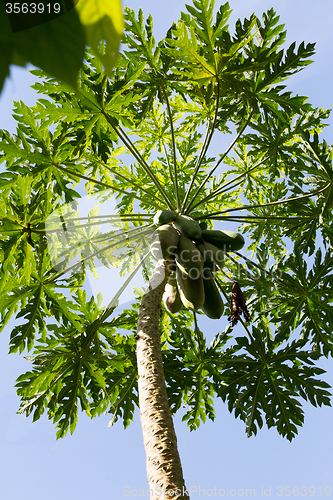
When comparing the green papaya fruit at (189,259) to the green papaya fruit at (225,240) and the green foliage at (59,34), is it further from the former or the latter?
the green foliage at (59,34)

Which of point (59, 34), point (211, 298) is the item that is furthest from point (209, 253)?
point (59, 34)

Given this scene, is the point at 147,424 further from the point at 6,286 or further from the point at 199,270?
the point at 6,286

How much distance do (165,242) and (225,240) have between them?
0.56m

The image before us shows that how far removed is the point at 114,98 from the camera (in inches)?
121

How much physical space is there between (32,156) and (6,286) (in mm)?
1114

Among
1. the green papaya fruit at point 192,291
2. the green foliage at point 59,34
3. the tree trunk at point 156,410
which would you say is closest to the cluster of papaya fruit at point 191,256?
the green papaya fruit at point 192,291

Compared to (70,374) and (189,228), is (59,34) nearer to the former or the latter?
(189,228)

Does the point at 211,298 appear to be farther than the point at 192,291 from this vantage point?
Yes

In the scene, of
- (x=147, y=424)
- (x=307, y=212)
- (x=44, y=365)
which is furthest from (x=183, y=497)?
(x=307, y=212)

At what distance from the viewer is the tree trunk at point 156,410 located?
1.73m

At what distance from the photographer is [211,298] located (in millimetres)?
2842

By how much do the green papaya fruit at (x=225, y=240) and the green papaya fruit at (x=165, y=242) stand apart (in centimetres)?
36

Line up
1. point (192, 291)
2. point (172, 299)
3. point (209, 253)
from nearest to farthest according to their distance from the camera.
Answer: point (192, 291) < point (209, 253) < point (172, 299)

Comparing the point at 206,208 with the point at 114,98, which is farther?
the point at 206,208
